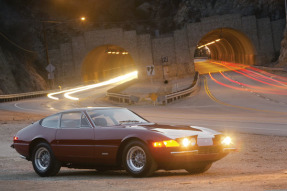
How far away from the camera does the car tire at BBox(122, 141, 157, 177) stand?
9.75 meters

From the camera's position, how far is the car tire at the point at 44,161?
447 inches

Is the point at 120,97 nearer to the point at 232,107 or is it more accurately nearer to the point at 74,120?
the point at 232,107

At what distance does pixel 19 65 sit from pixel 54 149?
69.8 meters

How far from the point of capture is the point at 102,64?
10031cm

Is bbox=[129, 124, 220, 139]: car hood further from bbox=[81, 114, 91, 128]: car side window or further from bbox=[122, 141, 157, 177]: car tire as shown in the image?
bbox=[81, 114, 91, 128]: car side window

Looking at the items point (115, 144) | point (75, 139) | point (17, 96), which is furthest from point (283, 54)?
point (115, 144)

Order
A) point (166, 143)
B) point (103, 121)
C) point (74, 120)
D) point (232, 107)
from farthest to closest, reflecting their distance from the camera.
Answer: point (232, 107)
point (74, 120)
point (103, 121)
point (166, 143)

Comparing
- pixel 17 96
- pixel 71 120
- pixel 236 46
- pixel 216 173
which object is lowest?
pixel 17 96

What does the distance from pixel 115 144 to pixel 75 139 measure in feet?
3.72

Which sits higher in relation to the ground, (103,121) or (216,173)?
(103,121)

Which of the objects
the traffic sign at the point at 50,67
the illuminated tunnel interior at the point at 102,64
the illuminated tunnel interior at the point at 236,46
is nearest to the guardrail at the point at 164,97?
the traffic sign at the point at 50,67

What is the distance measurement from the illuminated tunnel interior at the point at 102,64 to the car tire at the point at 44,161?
71628 millimetres

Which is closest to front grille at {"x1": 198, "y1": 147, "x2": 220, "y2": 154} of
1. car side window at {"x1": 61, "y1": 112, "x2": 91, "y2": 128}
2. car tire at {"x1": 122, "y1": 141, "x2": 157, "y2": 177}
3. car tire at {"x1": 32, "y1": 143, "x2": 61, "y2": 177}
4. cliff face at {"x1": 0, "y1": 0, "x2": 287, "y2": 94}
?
car tire at {"x1": 122, "y1": 141, "x2": 157, "y2": 177}

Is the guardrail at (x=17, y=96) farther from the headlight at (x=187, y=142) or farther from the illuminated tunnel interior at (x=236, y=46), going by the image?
the headlight at (x=187, y=142)
